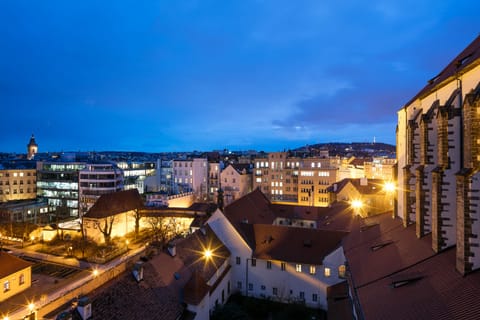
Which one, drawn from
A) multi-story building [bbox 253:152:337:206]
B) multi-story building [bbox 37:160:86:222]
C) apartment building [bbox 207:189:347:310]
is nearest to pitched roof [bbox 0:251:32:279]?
apartment building [bbox 207:189:347:310]

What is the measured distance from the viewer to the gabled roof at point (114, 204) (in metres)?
46.0

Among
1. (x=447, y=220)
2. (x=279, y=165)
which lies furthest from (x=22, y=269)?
(x=279, y=165)

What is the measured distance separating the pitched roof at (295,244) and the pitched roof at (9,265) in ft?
86.6

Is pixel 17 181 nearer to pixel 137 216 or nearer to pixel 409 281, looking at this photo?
pixel 137 216

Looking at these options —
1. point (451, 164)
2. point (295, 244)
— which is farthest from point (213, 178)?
point (451, 164)

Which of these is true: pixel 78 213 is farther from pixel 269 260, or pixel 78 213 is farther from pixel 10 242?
pixel 269 260

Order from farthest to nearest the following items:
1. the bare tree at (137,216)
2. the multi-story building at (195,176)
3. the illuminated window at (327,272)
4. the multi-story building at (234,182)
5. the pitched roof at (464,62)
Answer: the multi-story building at (195,176) < the multi-story building at (234,182) < the bare tree at (137,216) < the illuminated window at (327,272) < the pitched roof at (464,62)

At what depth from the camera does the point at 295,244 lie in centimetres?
3042

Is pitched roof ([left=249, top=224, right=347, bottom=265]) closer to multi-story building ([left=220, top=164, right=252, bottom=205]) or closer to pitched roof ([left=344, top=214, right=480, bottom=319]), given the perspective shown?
pitched roof ([left=344, top=214, right=480, bottom=319])

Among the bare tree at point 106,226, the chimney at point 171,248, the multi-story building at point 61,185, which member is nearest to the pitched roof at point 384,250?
the chimney at point 171,248

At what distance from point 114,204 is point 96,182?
26.4m

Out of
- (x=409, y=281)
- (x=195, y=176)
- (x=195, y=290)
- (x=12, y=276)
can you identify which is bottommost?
(x=12, y=276)

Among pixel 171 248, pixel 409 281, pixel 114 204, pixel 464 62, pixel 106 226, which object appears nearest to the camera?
pixel 409 281

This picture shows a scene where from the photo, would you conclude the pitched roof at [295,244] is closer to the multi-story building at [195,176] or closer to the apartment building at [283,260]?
the apartment building at [283,260]
